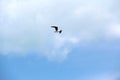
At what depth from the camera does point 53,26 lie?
17500cm

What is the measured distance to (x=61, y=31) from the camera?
17762 cm

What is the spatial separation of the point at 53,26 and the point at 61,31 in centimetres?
457
